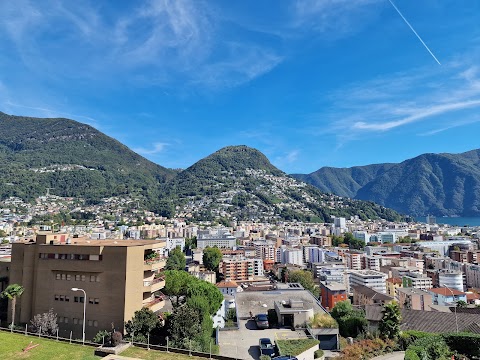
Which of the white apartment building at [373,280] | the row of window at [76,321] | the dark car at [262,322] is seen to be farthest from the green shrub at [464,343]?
the white apartment building at [373,280]

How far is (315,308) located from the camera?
38.2 m

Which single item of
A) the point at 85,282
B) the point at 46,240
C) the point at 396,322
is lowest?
the point at 396,322

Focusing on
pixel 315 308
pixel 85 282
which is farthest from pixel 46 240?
pixel 315 308

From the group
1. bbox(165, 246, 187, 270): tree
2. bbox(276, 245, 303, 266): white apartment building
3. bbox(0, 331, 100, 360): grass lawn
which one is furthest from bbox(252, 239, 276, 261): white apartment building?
bbox(0, 331, 100, 360): grass lawn

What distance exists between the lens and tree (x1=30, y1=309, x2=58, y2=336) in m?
26.2

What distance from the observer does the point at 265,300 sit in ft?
141

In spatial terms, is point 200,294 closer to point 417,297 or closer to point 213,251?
point 417,297

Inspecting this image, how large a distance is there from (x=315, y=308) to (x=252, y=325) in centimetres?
752

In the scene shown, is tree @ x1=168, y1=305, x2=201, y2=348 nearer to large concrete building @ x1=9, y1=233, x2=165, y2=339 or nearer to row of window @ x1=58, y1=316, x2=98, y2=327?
large concrete building @ x1=9, y1=233, x2=165, y2=339

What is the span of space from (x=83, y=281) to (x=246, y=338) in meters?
14.9

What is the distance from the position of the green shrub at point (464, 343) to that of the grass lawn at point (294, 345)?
9.51m

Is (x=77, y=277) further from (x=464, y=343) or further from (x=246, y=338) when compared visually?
(x=464, y=343)

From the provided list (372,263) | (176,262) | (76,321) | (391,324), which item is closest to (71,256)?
(76,321)

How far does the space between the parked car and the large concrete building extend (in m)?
9.83
